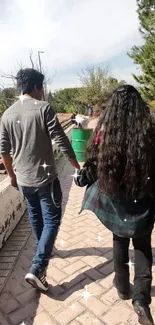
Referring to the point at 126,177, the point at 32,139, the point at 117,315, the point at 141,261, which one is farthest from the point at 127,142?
the point at 117,315

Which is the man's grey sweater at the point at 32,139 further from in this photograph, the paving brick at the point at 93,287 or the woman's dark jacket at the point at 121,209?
the paving brick at the point at 93,287

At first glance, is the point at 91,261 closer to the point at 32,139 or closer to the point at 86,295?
the point at 86,295

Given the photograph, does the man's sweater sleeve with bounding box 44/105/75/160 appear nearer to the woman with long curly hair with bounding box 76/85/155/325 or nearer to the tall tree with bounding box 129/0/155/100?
the woman with long curly hair with bounding box 76/85/155/325

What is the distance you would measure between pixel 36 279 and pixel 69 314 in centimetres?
32

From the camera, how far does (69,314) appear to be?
1.81 metres

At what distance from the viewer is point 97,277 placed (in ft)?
7.21

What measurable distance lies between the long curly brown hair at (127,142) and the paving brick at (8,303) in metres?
1.14

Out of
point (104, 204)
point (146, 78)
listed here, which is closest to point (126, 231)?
point (104, 204)

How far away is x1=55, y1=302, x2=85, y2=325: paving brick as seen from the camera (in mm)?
1758

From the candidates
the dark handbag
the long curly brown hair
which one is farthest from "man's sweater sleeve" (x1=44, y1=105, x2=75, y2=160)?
the long curly brown hair

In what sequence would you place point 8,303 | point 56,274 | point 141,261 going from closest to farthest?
point 141,261, point 8,303, point 56,274

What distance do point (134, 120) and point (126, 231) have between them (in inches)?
25.5

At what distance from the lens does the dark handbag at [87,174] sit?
5.33 feet

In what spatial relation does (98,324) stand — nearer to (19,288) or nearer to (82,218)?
(19,288)
